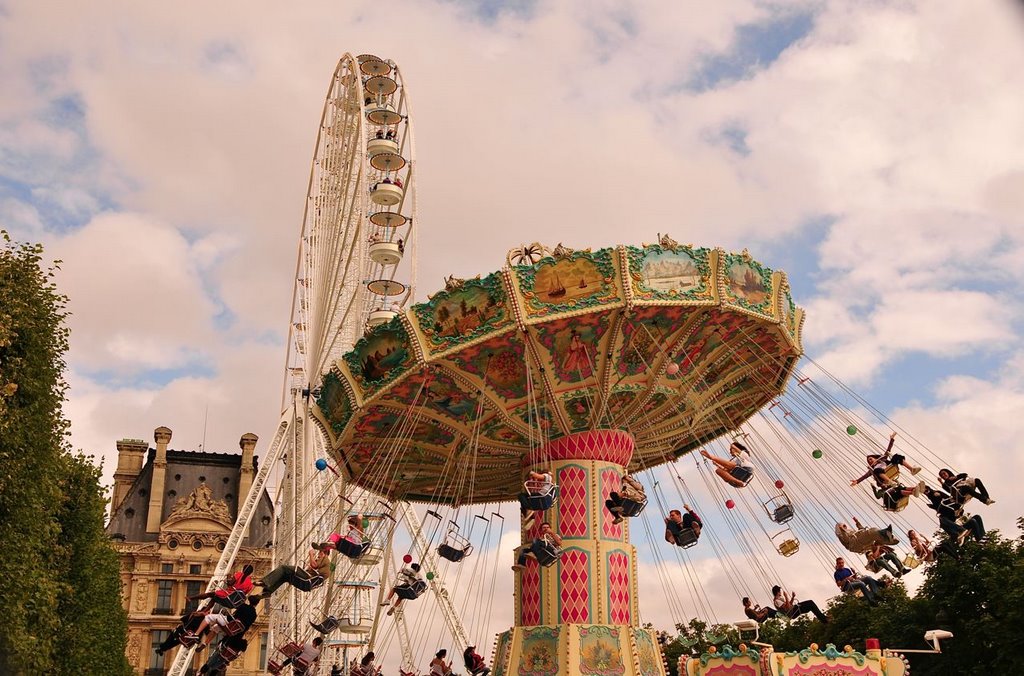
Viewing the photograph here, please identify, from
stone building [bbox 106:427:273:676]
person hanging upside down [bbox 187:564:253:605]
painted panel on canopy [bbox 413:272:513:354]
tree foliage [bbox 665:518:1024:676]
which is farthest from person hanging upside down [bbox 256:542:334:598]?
stone building [bbox 106:427:273:676]

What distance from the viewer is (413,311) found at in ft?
60.2

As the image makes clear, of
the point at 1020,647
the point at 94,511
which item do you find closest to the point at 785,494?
the point at 1020,647

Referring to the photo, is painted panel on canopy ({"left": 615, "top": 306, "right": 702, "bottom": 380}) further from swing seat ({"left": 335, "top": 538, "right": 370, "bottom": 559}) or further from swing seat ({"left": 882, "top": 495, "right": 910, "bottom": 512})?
swing seat ({"left": 335, "top": 538, "right": 370, "bottom": 559})

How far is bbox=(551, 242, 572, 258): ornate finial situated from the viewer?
57.9ft

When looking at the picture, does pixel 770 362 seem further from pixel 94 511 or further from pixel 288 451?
pixel 94 511

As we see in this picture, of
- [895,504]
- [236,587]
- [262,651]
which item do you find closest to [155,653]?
[262,651]

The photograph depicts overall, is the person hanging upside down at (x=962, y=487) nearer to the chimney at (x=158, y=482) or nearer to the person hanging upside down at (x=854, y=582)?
the person hanging upside down at (x=854, y=582)

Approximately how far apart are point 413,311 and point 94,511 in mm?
14556

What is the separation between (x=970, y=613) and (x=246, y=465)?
46353 mm

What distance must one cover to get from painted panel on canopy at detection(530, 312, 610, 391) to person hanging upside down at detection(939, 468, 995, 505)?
622 cm

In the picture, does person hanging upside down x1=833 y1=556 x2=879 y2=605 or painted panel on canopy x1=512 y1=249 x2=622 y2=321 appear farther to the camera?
person hanging upside down x1=833 y1=556 x2=879 y2=605

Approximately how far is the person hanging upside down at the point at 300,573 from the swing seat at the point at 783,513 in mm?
8340

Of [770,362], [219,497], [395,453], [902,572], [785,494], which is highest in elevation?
[219,497]

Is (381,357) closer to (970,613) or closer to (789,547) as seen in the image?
(789,547)
